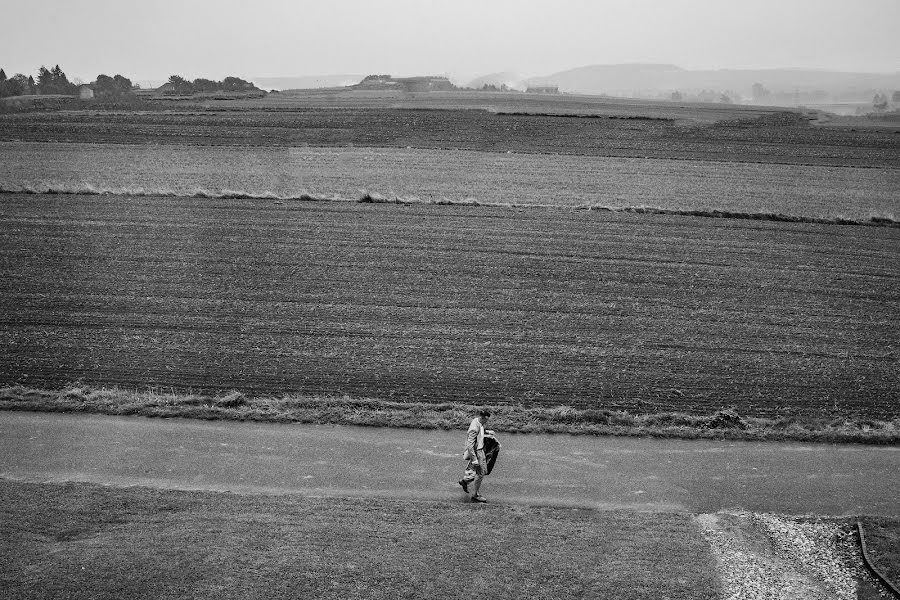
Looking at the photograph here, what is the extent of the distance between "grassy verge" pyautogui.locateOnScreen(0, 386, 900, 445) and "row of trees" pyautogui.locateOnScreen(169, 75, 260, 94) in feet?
231

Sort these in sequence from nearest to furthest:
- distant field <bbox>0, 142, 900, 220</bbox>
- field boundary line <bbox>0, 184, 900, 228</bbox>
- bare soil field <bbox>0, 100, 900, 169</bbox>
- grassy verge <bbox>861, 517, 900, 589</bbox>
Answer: grassy verge <bbox>861, 517, 900, 589</bbox>, field boundary line <bbox>0, 184, 900, 228</bbox>, distant field <bbox>0, 142, 900, 220</bbox>, bare soil field <bbox>0, 100, 900, 169</bbox>

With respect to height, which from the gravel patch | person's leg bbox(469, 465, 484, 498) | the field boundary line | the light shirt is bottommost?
the gravel patch

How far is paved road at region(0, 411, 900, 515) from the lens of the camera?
37.2 feet

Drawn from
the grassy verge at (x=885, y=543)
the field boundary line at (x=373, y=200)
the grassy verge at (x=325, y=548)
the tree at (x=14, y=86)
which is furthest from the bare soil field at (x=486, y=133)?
the grassy verge at (x=325, y=548)

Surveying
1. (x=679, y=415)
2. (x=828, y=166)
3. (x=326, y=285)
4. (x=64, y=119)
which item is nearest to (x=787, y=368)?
(x=679, y=415)

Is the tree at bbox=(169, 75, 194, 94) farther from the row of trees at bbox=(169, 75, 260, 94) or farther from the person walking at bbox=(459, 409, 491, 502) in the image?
the person walking at bbox=(459, 409, 491, 502)

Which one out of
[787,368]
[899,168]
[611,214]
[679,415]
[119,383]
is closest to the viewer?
[679,415]

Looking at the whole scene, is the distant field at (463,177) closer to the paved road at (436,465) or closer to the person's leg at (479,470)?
the paved road at (436,465)

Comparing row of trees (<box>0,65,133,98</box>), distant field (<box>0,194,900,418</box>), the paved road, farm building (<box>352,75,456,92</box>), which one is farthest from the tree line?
the paved road

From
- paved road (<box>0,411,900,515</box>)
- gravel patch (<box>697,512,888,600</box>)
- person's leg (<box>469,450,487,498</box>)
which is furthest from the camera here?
paved road (<box>0,411,900,515</box>)

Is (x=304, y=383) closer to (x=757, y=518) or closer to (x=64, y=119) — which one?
(x=757, y=518)

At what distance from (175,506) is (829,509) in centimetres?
973

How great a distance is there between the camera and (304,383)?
50.2 feet

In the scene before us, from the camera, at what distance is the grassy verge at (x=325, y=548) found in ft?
29.1
